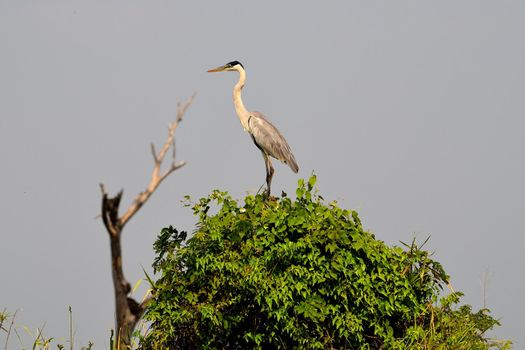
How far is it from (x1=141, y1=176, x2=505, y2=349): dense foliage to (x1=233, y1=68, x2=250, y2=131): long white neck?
5898 mm

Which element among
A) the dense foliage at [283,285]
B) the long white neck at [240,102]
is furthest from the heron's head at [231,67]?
the dense foliage at [283,285]

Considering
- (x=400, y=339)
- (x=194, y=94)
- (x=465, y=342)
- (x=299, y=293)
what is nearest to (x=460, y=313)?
(x=465, y=342)

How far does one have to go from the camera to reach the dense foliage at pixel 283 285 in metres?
10.4

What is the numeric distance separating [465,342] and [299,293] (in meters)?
2.83

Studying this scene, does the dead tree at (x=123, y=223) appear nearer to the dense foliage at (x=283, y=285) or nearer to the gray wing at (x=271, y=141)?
the dense foliage at (x=283, y=285)

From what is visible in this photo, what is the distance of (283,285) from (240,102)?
7.70m

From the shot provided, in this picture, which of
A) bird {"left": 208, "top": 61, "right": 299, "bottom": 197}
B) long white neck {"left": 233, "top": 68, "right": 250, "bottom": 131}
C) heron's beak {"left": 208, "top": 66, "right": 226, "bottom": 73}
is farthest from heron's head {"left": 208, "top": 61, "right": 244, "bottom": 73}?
bird {"left": 208, "top": 61, "right": 299, "bottom": 197}

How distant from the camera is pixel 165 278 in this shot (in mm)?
10922

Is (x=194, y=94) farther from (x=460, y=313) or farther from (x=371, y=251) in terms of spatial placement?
(x=460, y=313)

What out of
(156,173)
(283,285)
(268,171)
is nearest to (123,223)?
(156,173)

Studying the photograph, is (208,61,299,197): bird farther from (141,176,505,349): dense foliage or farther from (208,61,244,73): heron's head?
(141,176,505,349): dense foliage

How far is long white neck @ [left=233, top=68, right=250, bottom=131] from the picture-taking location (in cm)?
1705

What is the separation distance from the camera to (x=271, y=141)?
53.2 ft

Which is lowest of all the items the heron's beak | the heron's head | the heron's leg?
the heron's leg
